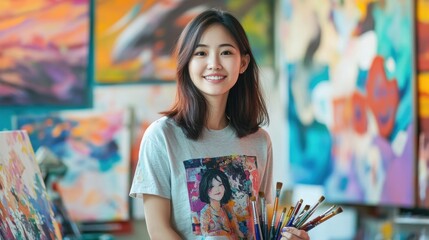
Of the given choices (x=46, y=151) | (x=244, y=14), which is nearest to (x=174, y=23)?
(x=244, y=14)

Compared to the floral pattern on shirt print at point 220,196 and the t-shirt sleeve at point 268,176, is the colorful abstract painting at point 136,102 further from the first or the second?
the floral pattern on shirt print at point 220,196

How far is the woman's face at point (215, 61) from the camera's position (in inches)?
75.1

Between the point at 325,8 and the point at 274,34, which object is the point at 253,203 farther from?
the point at 274,34

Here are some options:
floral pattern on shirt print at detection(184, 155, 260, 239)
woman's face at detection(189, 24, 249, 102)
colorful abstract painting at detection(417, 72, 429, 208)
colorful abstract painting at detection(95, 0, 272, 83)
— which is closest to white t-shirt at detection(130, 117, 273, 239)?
floral pattern on shirt print at detection(184, 155, 260, 239)

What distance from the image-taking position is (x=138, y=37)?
5.14m

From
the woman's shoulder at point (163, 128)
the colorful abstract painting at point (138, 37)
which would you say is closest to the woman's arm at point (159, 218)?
the woman's shoulder at point (163, 128)

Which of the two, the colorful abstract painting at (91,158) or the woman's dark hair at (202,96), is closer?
the woman's dark hair at (202,96)

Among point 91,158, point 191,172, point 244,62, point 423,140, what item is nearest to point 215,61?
point 244,62

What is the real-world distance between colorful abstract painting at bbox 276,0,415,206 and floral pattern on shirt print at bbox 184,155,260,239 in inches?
79.4

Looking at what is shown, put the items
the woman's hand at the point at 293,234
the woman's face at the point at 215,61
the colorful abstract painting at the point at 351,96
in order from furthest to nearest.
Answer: the colorful abstract painting at the point at 351,96
the woman's face at the point at 215,61
the woman's hand at the point at 293,234

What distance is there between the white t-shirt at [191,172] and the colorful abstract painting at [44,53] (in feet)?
10.2

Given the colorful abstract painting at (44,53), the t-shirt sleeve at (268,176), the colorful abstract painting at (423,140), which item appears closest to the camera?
the t-shirt sleeve at (268,176)

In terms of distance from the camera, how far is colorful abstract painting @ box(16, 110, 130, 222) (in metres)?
4.91

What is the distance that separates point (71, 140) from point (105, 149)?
0.20 m
